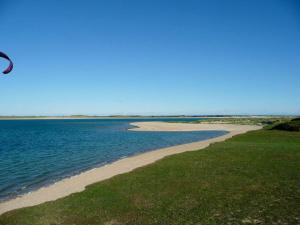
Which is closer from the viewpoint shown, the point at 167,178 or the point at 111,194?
the point at 111,194

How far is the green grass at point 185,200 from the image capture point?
42.3 feet

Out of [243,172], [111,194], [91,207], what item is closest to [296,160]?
[243,172]

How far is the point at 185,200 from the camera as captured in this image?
15.2m

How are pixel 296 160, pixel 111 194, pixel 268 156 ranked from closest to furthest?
pixel 111 194, pixel 296 160, pixel 268 156

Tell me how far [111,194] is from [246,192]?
793 centimetres

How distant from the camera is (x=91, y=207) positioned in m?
14.8

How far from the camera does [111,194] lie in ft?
55.8

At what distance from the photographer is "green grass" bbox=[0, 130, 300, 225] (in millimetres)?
12906

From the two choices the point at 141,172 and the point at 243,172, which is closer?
the point at 243,172

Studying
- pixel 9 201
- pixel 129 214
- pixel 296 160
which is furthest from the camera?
pixel 296 160

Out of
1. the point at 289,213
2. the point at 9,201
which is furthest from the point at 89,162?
the point at 289,213

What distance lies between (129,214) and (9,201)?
Answer: 31.9 feet

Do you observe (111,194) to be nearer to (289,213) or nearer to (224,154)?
(289,213)

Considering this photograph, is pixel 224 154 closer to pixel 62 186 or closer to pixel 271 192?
pixel 271 192
